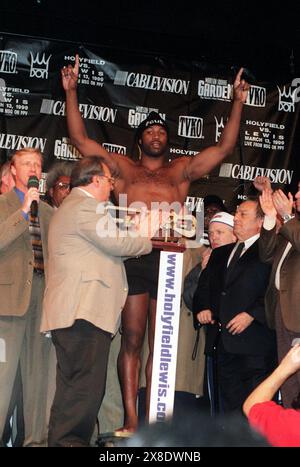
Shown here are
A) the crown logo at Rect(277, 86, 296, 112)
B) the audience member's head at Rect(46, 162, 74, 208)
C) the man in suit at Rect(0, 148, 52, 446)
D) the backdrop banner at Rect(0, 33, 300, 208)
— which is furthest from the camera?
the crown logo at Rect(277, 86, 296, 112)

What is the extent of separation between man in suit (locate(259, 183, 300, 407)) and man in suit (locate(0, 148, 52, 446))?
53.4 inches


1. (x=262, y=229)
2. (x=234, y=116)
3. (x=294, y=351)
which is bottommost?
(x=294, y=351)

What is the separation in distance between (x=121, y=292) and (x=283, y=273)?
1.02 metres

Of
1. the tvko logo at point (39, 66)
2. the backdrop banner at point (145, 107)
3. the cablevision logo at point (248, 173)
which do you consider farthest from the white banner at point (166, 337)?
the tvko logo at point (39, 66)

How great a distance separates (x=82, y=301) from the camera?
402 centimetres

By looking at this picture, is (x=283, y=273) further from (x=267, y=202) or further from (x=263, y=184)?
(x=263, y=184)

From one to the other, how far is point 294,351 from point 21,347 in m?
2.49

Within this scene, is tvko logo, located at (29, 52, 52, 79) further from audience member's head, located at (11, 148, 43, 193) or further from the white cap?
the white cap

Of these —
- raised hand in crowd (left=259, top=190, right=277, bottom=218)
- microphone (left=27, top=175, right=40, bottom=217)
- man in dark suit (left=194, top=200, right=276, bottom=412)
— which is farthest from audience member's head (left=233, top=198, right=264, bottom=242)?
microphone (left=27, top=175, right=40, bottom=217)

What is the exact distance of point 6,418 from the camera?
4.48m

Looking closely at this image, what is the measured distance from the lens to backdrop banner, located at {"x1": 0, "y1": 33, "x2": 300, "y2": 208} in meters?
6.33

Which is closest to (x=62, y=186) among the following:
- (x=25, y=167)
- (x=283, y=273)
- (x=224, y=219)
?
(x=25, y=167)

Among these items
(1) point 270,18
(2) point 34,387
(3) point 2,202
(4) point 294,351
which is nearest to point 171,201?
(3) point 2,202

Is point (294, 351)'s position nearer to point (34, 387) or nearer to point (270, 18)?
point (34, 387)
